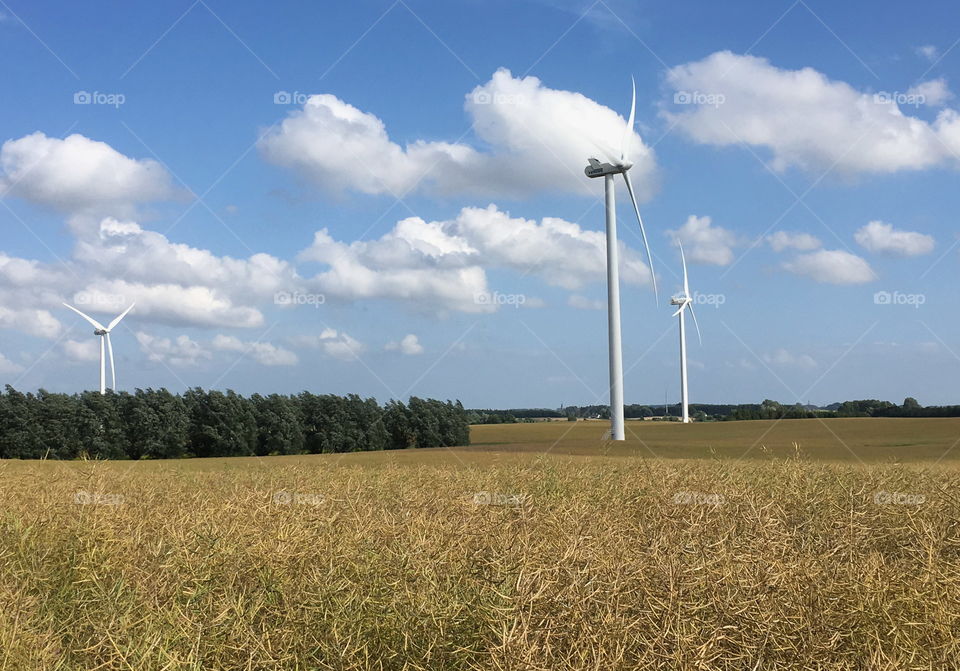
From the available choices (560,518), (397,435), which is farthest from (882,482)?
(397,435)

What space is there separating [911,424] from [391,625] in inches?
3577

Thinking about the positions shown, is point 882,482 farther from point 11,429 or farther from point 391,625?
point 11,429

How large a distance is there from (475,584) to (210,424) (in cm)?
8423

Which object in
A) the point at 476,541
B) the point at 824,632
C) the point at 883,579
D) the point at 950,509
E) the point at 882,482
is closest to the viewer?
the point at 824,632

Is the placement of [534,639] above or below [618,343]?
below

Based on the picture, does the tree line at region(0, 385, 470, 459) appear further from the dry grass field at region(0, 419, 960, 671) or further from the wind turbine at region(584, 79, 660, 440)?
the dry grass field at region(0, 419, 960, 671)

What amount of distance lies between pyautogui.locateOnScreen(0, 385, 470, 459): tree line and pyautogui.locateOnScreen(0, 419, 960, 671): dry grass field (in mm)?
74283

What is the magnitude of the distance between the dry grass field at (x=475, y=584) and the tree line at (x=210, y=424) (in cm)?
7428

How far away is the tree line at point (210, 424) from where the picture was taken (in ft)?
259

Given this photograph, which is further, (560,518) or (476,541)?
(560,518)

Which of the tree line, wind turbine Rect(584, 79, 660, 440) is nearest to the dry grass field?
wind turbine Rect(584, 79, 660, 440)

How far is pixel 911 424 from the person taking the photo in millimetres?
83062

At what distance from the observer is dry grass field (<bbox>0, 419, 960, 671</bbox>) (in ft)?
15.5

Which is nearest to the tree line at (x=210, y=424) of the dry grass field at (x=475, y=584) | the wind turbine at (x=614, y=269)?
the wind turbine at (x=614, y=269)
